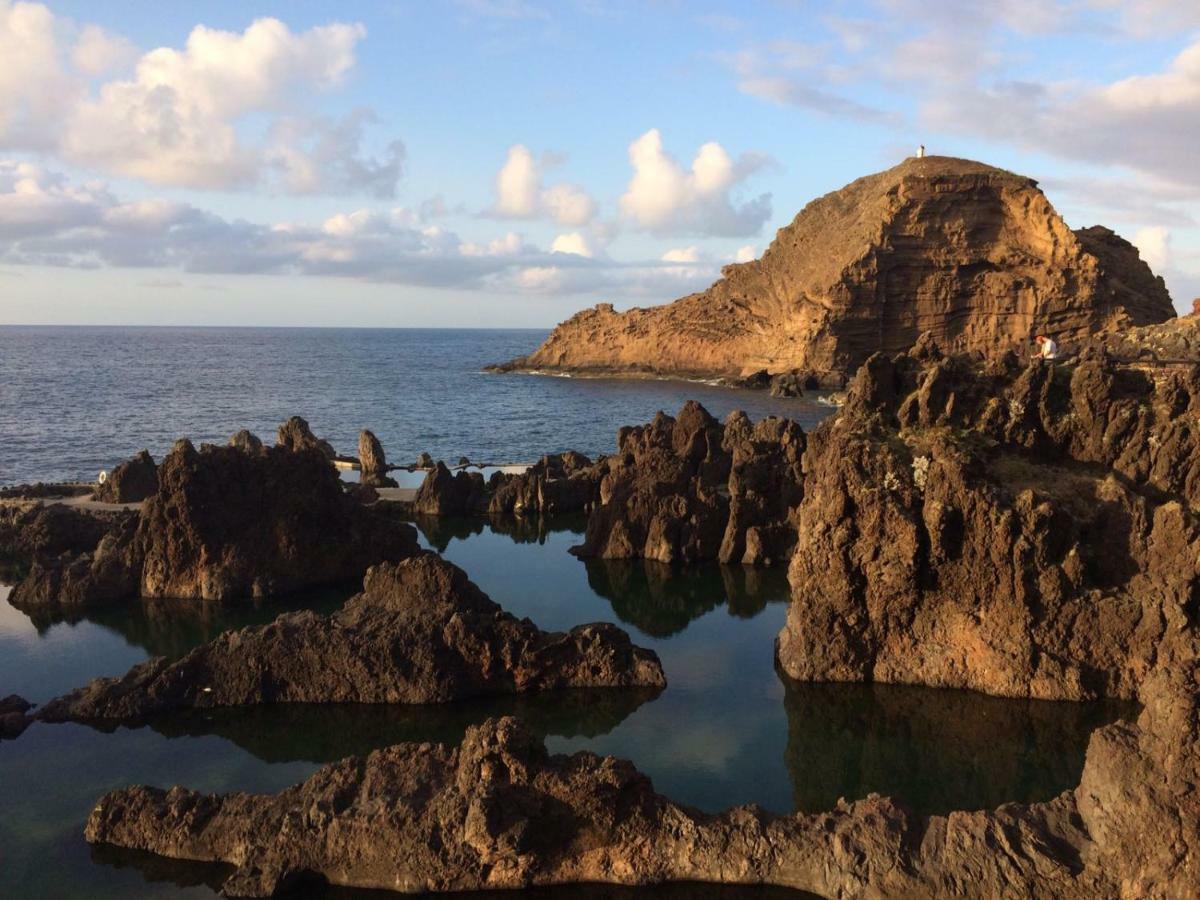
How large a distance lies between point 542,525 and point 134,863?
31639mm

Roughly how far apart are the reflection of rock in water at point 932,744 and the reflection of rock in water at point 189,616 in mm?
18065

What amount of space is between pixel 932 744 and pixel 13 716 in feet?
73.3

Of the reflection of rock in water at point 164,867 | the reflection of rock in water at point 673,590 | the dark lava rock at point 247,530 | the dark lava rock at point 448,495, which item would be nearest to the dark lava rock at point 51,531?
the dark lava rock at point 247,530

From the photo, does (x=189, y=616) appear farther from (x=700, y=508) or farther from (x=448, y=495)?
(x=700, y=508)

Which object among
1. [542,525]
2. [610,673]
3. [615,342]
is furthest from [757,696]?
[615,342]

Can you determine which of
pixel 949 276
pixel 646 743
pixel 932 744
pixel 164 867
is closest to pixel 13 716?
pixel 164 867

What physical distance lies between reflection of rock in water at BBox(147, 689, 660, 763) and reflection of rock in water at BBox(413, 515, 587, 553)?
64.2 feet

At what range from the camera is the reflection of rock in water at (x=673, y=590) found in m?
34.2

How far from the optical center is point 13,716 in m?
24.2

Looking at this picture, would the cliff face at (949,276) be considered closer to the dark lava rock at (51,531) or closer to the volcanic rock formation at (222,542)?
the volcanic rock formation at (222,542)

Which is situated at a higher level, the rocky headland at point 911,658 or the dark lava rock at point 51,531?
the rocky headland at point 911,658

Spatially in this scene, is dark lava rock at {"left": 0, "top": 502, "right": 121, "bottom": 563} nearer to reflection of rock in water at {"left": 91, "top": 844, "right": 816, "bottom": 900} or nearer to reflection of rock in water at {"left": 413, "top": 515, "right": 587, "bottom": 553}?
reflection of rock in water at {"left": 413, "top": 515, "right": 587, "bottom": 553}

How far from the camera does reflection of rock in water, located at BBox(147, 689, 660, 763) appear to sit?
23.6m

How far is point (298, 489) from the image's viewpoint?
38.1 m
